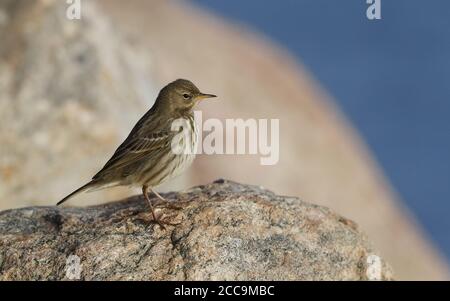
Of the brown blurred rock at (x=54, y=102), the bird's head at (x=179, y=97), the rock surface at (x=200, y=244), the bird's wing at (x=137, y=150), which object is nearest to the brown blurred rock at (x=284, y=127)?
the brown blurred rock at (x=54, y=102)

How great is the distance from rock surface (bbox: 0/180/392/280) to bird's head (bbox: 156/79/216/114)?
1.78m

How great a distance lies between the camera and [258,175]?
79.4 feet

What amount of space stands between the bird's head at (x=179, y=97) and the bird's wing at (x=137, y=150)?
578 millimetres

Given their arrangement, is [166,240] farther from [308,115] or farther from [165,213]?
[308,115]

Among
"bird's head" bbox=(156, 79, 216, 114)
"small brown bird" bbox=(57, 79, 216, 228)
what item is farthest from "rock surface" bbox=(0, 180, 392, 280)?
"bird's head" bbox=(156, 79, 216, 114)

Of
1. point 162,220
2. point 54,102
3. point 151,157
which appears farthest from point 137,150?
point 54,102

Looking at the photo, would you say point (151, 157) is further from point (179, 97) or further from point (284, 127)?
point (284, 127)

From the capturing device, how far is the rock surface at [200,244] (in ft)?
32.8

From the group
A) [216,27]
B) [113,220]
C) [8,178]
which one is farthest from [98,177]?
[216,27]

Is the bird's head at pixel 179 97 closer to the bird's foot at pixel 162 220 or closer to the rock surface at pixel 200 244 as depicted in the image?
the rock surface at pixel 200 244

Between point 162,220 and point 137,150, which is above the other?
point 137,150

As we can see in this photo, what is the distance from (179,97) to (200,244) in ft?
10.3

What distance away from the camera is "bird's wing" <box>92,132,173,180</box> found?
1221 centimetres

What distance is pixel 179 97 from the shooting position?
1284cm
